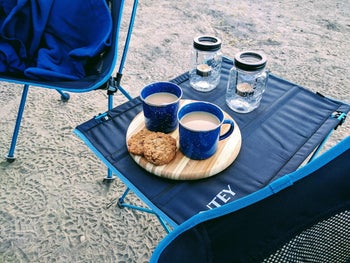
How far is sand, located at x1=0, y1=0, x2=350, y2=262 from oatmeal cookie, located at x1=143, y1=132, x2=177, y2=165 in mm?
628

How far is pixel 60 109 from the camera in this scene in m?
1.98

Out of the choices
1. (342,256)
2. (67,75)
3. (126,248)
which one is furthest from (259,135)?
(67,75)

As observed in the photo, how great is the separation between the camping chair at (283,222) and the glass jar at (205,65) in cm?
71

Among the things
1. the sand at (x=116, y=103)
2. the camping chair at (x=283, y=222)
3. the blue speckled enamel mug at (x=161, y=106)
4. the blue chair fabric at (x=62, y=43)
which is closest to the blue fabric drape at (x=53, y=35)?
the blue chair fabric at (x=62, y=43)

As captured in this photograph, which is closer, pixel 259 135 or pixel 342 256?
pixel 342 256

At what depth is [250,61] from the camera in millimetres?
964

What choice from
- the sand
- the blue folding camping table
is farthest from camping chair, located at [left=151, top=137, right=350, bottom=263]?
the sand

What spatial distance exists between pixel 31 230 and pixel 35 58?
0.80 metres

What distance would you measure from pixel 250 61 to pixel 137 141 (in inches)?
16.5

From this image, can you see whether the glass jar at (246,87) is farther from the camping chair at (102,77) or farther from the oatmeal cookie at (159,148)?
the camping chair at (102,77)

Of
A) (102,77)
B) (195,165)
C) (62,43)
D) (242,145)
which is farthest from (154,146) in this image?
(62,43)

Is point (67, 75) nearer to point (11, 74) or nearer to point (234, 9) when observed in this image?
point (11, 74)

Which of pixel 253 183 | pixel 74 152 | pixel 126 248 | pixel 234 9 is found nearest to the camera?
pixel 253 183

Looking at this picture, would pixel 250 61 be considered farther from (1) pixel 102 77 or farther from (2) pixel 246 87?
(1) pixel 102 77
